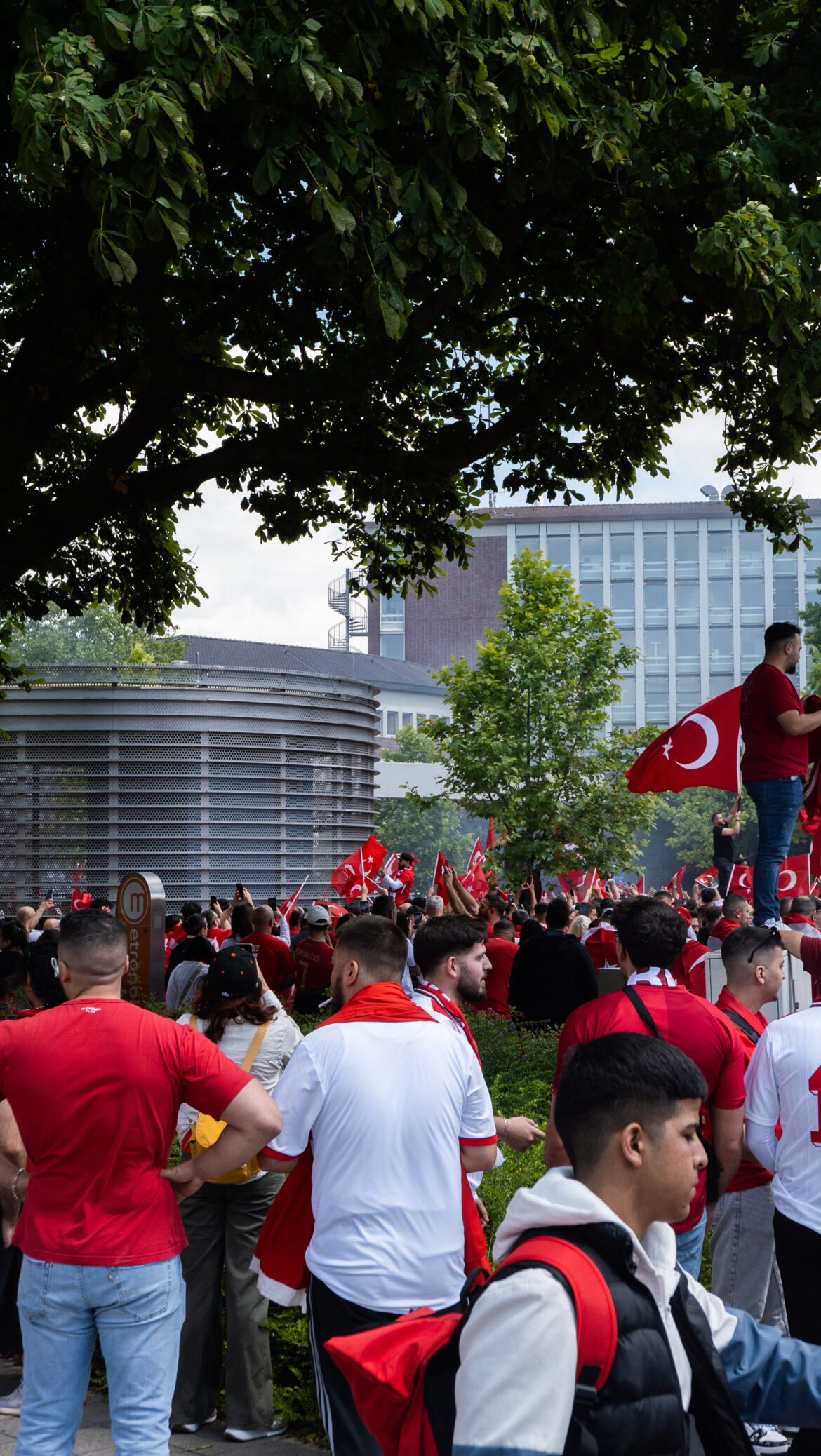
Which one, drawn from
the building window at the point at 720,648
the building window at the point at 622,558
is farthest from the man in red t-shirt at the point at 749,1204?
the building window at the point at 720,648

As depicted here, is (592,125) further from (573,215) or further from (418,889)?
(418,889)

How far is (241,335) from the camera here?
10609mm

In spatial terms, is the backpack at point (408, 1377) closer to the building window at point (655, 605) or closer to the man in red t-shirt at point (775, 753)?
the man in red t-shirt at point (775, 753)

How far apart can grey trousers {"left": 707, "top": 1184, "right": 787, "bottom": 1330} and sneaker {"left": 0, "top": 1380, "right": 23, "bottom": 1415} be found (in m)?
2.92

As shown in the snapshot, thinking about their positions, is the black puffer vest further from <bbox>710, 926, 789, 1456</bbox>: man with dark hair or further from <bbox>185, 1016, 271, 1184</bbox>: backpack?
<bbox>710, 926, 789, 1456</bbox>: man with dark hair

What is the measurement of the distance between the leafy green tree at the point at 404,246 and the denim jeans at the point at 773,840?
2307 millimetres

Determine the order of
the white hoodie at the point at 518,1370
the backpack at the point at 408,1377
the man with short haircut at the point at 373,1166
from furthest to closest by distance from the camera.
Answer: the man with short haircut at the point at 373,1166 < the backpack at the point at 408,1377 < the white hoodie at the point at 518,1370

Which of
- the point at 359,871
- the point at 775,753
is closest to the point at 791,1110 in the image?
the point at 775,753

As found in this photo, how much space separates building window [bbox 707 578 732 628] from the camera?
88625mm

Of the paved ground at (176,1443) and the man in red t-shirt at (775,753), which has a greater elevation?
the man in red t-shirt at (775,753)

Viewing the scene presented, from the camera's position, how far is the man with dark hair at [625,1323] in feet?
5.30

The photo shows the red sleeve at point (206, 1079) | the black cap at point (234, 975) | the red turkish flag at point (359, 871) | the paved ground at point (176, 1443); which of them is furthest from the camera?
the red turkish flag at point (359, 871)

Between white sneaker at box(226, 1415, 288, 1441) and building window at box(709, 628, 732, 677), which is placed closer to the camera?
white sneaker at box(226, 1415, 288, 1441)

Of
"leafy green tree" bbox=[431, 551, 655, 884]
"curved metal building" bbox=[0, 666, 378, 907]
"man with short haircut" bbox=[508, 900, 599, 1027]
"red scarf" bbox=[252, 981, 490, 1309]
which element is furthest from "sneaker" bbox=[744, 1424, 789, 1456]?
"leafy green tree" bbox=[431, 551, 655, 884]
